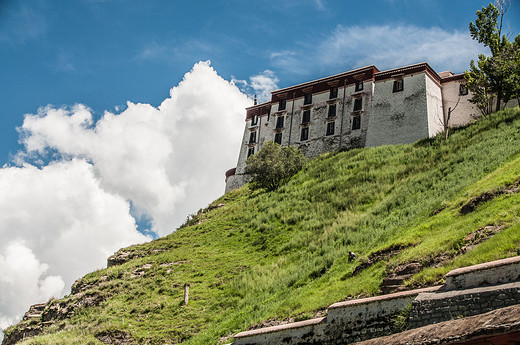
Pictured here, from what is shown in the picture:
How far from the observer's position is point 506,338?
5828 millimetres

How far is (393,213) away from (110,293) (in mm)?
18361

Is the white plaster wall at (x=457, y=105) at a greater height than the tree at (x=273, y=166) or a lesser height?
greater

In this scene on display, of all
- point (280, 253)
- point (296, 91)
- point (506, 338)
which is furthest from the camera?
point (296, 91)

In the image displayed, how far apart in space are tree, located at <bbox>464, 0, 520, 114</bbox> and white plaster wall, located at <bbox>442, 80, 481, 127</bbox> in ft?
6.02

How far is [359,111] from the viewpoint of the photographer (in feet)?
184

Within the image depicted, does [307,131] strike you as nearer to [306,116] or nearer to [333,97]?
[306,116]

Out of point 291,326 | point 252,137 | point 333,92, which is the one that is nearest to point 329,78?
point 333,92

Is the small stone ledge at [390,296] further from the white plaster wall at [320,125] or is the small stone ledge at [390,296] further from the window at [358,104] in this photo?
the window at [358,104]

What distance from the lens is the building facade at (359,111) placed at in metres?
51.2

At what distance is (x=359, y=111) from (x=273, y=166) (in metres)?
14.7

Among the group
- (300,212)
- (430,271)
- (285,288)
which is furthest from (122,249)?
(430,271)

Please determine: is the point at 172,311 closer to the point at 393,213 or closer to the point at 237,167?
the point at 393,213

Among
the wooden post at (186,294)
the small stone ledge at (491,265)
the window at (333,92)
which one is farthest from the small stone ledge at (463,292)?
the window at (333,92)

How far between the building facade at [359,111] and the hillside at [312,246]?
708 centimetres
